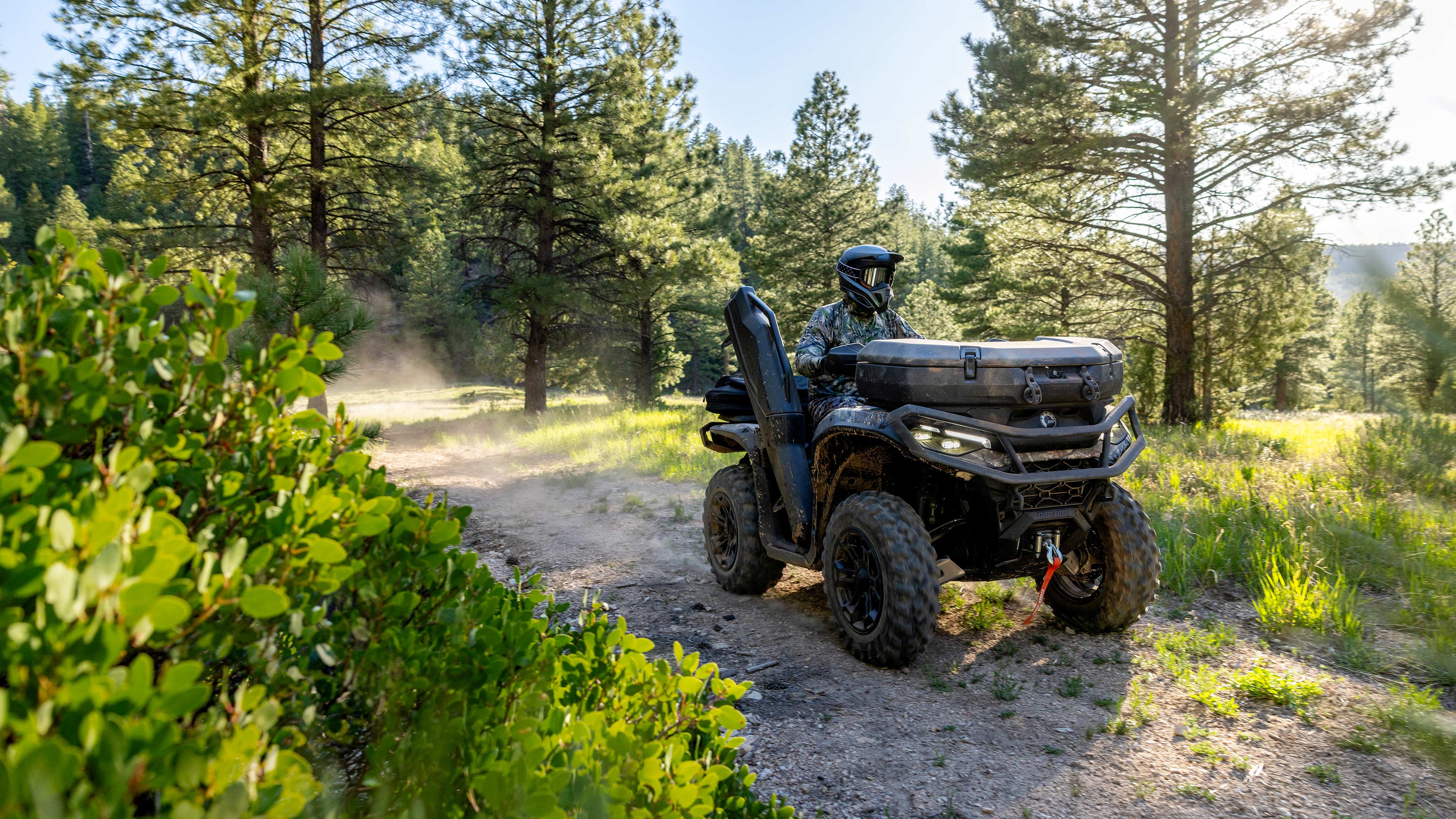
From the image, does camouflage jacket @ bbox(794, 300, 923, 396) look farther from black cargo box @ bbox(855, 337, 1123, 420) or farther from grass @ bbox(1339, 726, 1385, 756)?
grass @ bbox(1339, 726, 1385, 756)

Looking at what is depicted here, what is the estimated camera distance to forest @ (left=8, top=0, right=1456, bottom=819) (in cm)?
106

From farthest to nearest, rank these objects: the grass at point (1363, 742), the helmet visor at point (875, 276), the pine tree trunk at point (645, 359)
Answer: the pine tree trunk at point (645, 359)
the helmet visor at point (875, 276)
the grass at point (1363, 742)

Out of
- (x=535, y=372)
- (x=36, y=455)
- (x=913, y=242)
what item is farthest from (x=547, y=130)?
(x=913, y=242)

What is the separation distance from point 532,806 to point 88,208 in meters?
74.3

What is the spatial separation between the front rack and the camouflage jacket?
1.11m

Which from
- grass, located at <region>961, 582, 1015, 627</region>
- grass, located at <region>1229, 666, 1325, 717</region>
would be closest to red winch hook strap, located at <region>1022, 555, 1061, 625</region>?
grass, located at <region>961, 582, 1015, 627</region>

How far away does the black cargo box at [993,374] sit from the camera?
11.9 feet

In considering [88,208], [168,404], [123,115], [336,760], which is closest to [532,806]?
[336,760]

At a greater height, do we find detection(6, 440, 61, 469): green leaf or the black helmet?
the black helmet

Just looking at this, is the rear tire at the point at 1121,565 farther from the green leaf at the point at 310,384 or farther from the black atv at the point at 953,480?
the green leaf at the point at 310,384

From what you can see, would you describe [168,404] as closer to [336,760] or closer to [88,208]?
[336,760]

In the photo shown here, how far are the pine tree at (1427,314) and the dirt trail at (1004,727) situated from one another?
1483mm

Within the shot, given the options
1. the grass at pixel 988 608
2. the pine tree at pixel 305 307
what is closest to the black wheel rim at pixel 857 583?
the grass at pixel 988 608

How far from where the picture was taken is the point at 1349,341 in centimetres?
5191
